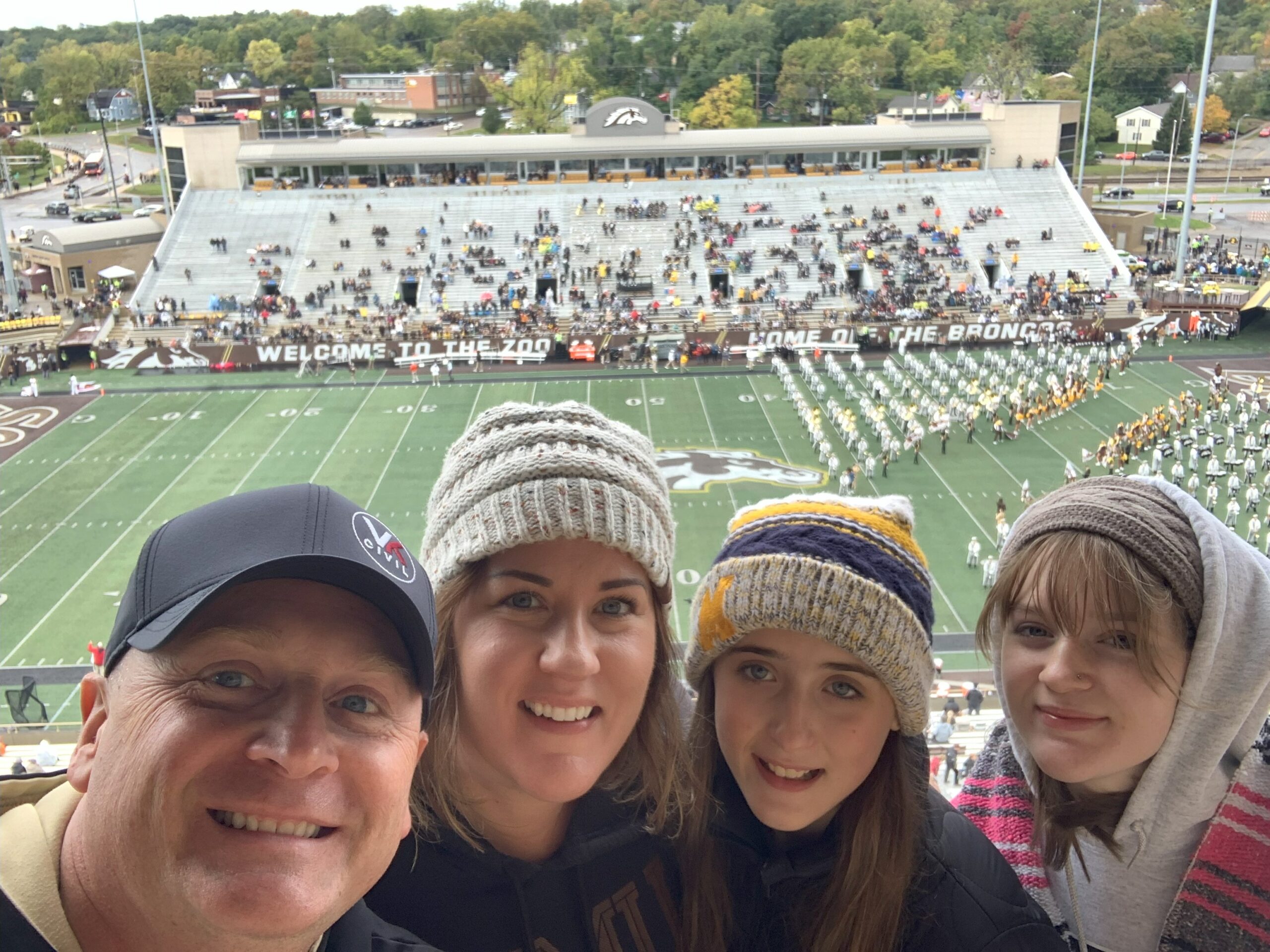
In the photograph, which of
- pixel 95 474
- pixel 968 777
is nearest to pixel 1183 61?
pixel 95 474

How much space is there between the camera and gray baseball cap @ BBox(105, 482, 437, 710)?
1.37 metres

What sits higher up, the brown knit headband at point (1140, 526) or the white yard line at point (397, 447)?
the brown knit headband at point (1140, 526)

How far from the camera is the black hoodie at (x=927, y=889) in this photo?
6.86ft

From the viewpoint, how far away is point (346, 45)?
75062mm

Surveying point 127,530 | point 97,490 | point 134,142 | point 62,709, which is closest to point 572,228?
point 97,490

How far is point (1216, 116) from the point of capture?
55.9 metres

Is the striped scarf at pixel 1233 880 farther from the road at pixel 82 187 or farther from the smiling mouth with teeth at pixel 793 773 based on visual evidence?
the road at pixel 82 187

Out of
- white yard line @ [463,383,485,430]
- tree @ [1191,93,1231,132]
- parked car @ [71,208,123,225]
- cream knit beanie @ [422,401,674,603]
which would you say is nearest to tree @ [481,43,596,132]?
parked car @ [71,208,123,225]

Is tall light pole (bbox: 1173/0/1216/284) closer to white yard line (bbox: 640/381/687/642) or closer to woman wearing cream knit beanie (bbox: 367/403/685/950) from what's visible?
white yard line (bbox: 640/381/687/642)

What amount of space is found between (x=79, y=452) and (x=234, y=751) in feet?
73.2

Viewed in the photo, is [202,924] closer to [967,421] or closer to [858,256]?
[967,421]

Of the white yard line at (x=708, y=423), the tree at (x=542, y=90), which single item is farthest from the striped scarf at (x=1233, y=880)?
the tree at (x=542, y=90)

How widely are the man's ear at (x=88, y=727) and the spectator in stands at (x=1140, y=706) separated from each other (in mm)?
1732

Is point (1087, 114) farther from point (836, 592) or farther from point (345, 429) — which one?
point (836, 592)
